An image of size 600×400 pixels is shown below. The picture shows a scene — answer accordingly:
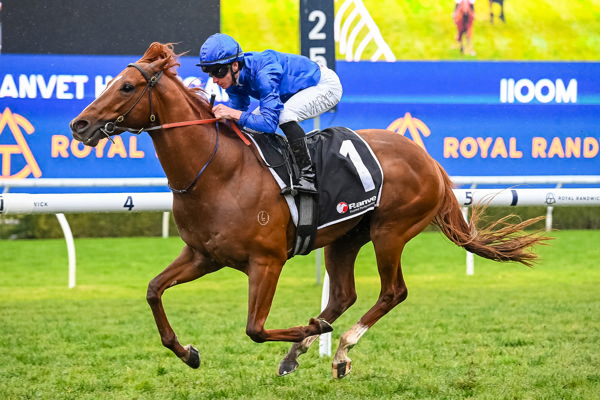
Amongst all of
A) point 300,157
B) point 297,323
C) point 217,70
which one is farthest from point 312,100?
point 297,323

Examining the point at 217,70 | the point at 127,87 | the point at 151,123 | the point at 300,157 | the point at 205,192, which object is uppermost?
the point at 217,70

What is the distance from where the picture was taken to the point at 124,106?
3209 mm

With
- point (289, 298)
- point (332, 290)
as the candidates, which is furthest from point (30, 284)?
point (332, 290)

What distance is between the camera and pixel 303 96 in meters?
3.73

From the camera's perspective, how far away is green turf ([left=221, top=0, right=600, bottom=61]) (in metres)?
7.11

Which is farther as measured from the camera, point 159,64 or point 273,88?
point 273,88

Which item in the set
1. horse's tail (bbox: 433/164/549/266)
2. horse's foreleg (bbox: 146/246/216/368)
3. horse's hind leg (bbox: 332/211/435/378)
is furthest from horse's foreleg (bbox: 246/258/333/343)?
horse's tail (bbox: 433/164/549/266)

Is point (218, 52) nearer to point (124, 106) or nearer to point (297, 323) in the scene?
point (124, 106)

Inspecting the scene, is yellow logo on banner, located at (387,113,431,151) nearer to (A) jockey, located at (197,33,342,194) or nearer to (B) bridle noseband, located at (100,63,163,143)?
(A) jockey, located at (197,33,342,194)

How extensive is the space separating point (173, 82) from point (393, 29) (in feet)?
13.5

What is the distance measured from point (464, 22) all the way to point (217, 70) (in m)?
4.30

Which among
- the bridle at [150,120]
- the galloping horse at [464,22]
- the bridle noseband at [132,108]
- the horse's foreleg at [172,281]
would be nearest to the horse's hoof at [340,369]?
the horse's foreleg at [172,281]

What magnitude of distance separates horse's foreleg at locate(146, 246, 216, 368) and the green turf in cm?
372

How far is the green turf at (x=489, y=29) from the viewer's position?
7105mm
